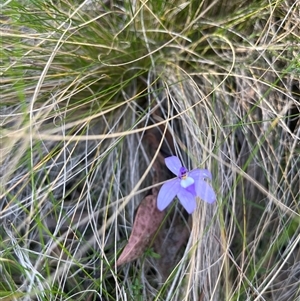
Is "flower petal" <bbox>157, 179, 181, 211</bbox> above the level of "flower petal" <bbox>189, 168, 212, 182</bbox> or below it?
below

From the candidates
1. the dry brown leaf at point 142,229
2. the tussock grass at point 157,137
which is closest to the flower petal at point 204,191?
the tussock grass at point 157,137

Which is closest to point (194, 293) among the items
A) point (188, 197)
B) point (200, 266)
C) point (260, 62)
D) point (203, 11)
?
point (200, 266)

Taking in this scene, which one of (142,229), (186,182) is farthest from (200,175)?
(142,229)

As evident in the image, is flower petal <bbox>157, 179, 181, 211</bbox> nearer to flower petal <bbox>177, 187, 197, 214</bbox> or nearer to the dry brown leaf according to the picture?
flower petal <bbox>177, 187, 197, 214</bbox>

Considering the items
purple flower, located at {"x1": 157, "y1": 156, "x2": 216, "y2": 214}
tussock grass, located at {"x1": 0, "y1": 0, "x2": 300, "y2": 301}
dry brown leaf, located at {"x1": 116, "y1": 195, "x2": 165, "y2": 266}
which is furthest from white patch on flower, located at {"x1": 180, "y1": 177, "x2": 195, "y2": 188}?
dry brown leaf, located at {"x1": 116, "y1": 195, "x2": 165, "y2": 266}

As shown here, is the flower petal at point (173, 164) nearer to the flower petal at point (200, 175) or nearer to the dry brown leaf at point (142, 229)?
the flower petal at point (200, 175)

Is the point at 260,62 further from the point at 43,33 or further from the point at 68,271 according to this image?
the point at 68,271
